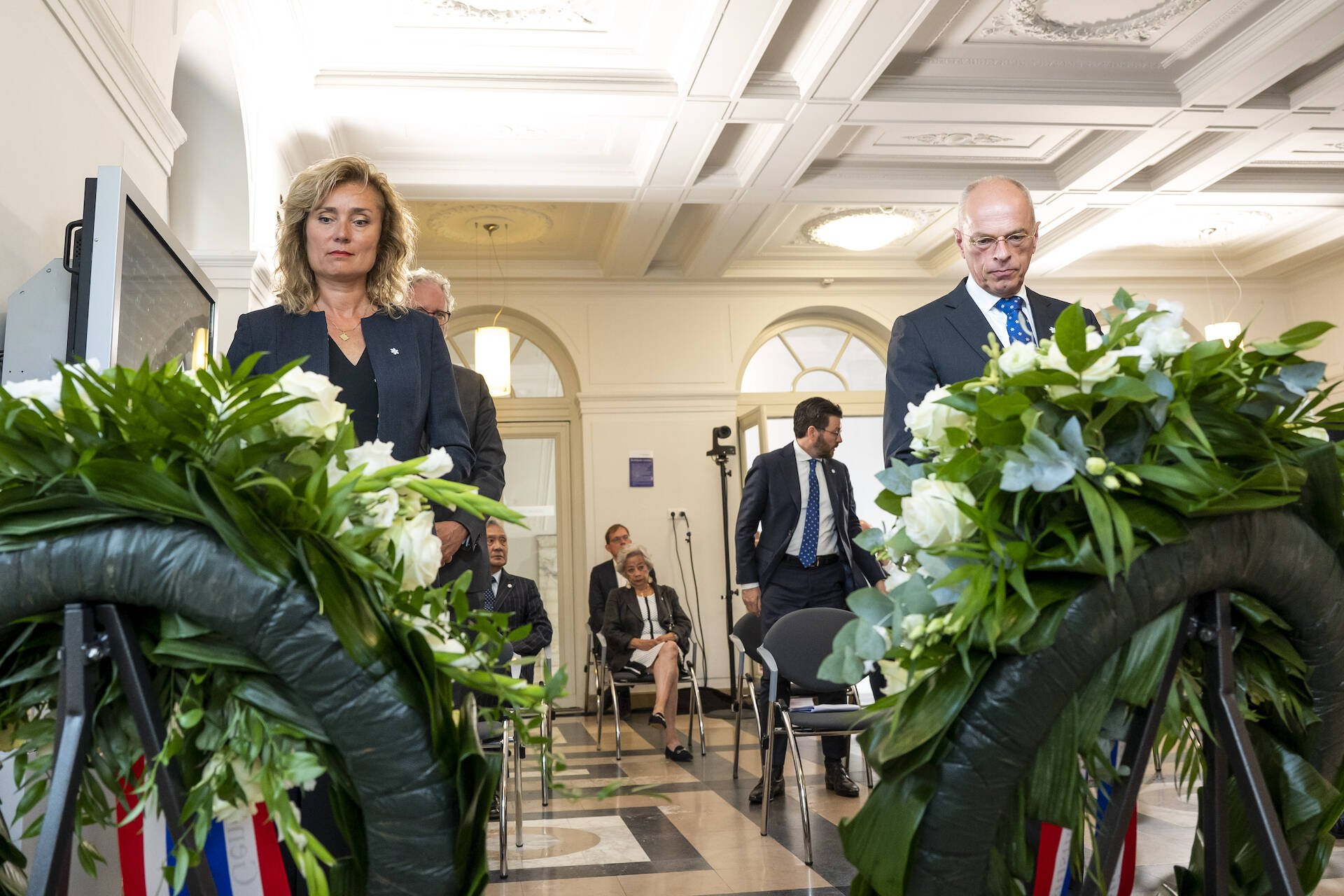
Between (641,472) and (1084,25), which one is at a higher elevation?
(1084,25)

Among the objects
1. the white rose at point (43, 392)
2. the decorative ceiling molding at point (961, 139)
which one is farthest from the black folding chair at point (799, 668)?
the decorative ceiling molding at point (961, 139)

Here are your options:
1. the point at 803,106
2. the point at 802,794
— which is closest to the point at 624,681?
the point at 802,794

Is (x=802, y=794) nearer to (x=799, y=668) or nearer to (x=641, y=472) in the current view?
(x=799, y=668)

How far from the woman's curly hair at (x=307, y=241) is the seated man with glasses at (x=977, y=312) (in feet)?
3.38

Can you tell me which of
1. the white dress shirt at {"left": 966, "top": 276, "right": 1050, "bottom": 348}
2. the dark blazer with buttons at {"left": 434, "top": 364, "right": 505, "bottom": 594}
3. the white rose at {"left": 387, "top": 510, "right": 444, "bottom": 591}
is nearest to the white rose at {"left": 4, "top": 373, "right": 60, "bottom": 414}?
the white rose at {"left": 387, "top": 510, "right": 444, "bottom": 591}

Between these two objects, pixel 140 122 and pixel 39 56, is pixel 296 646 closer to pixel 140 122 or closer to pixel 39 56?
pixel 39 56

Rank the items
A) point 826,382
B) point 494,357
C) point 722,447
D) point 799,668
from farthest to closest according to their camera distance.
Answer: point 826,382
point 722,447
point 494,357
point 799,668

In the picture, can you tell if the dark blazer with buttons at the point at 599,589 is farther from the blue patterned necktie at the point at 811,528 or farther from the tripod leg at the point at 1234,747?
the tripod leg at the point at 1234,747

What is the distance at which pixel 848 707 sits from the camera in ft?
12.7

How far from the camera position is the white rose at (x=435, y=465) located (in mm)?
1032

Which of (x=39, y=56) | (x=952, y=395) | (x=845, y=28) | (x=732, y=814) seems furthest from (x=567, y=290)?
(x=952, y=395)

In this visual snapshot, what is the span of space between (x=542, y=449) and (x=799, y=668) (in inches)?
229

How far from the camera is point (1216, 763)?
1.10 meters

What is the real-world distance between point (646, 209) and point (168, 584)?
22.0 feet
